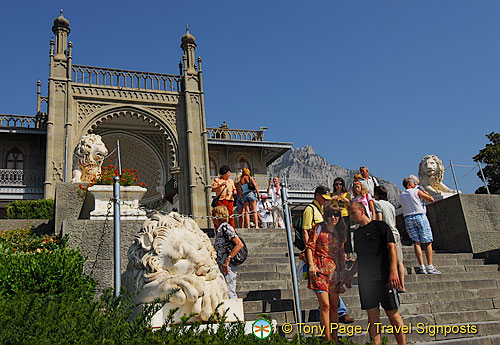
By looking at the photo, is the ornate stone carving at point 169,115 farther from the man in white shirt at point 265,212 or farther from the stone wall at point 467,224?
the stone wall at point 467,224

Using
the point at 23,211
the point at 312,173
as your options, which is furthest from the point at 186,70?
the point at 312,173

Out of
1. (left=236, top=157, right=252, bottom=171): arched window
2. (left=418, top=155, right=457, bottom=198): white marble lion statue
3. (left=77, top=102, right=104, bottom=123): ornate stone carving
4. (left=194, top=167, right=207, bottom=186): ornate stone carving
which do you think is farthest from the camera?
(left=236, top=157, right=252, bottom=171): arched window

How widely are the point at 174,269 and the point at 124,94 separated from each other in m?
20.4

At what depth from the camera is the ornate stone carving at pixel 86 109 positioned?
71.9 feet

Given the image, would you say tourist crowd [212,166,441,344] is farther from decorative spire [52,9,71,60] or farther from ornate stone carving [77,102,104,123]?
decorative spire [52,9,71,60]

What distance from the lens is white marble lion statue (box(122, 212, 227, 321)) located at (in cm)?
396

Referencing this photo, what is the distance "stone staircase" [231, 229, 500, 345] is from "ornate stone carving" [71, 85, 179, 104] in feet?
55.6

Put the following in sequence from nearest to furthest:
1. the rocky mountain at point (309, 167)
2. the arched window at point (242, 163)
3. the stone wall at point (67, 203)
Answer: the stone wall at point (67, 203), the arched window at point (242, 163), the rocky mountain at point (309, 167)

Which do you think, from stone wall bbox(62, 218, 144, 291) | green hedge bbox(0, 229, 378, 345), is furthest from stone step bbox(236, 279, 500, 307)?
green hedge bbox(0, 229, 378, 345)

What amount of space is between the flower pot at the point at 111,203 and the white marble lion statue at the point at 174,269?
113 inches

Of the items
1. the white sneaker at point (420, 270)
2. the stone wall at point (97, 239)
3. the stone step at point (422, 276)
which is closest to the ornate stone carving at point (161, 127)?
the stone wall at point (97, 239)

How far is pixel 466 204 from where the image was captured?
30.7ft

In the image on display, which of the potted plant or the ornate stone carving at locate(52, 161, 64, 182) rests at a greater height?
the ornate stone carving at locate(52, 161, 64, 182)

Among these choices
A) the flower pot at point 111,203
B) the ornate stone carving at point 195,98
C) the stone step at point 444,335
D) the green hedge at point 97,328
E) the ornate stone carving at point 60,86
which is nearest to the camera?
the green hedge at point 97,328
